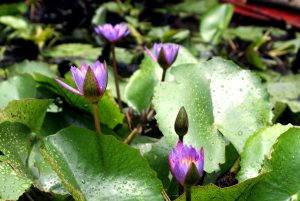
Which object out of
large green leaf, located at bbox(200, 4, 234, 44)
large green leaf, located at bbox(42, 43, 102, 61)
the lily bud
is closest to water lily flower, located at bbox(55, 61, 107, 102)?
the lily bud

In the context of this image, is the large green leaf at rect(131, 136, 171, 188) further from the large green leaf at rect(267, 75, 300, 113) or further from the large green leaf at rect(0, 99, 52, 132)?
the large green leaf at rect(267, 75, 300, 113)

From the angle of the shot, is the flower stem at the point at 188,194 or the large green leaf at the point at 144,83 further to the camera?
the large green leaf at the point at 144,83

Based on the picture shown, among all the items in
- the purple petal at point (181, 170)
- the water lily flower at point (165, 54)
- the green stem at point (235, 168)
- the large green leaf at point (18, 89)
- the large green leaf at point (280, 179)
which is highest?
the purple petal at point (181, 170)

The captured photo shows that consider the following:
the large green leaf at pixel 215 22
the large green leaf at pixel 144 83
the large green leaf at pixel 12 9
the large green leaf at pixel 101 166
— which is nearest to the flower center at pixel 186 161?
the large green leaf at pixel 101 166

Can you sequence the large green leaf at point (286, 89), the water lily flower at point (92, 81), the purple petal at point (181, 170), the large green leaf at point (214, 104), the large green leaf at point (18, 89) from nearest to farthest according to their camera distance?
the purple petal at point (181, 170), the water lily flower at point (92, 81), the large green leaf at point (214, 104), the large green leaf at point (18, 89), the large green leaf at point (286, 89)

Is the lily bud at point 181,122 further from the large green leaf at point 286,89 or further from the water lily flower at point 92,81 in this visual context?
the large green leaf at point 286,89

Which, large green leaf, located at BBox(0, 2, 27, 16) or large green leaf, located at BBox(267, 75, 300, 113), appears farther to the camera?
large green leaf, located at BBox(0, 2, 27, 16)

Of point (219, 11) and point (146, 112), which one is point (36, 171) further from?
point (219, 11)
